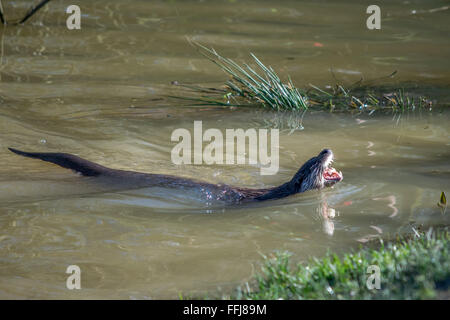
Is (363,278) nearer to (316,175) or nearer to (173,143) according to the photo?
(316,175)

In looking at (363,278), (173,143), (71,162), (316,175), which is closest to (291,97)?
(173,143)

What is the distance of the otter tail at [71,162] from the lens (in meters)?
6.57

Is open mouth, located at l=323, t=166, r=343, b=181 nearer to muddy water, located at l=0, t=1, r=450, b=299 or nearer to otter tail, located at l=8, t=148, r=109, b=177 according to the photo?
muddy water, located at l=0, t=1, r=450, b=299

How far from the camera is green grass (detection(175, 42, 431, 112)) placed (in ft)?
27.5

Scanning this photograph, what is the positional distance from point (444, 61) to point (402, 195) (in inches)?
236

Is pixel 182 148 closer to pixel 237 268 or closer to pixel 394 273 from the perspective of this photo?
pixel 237 268

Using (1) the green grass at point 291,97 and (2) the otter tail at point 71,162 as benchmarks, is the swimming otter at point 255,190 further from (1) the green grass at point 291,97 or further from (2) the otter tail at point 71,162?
(1) the green grass at point 291,97

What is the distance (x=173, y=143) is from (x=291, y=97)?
183 centimetres

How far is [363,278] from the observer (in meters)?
3.56

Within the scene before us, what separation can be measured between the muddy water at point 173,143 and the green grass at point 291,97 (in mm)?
259

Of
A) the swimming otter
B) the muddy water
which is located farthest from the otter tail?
the swimming otter

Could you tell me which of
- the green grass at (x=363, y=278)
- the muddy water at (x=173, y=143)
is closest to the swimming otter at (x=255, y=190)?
the muddy water at (x=173, y=143)

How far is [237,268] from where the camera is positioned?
4266mm
